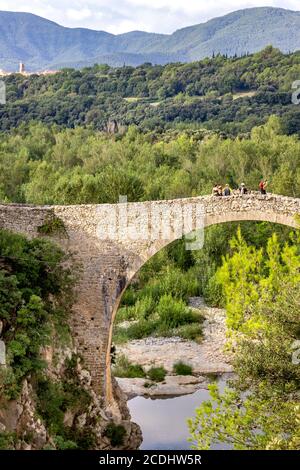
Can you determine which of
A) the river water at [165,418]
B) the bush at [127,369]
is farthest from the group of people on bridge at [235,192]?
the bush at [127,369]

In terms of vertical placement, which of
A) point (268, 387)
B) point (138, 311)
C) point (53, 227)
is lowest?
point (138, 311)

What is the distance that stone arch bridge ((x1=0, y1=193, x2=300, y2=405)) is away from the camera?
50.0 ft

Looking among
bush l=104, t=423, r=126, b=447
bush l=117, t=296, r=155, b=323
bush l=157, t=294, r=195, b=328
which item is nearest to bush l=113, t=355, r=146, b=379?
bush l=157, t=294, r=195, b=328

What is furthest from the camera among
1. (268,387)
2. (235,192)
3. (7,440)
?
(235,192)

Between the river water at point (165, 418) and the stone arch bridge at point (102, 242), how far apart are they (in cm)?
176

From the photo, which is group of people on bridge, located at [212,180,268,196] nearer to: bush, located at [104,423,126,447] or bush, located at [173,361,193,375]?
bush, located at [104,423,126,447]

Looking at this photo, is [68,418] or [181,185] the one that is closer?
[68,418]

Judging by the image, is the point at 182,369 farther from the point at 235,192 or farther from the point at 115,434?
the point at 235,192

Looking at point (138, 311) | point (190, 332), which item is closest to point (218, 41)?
point (138, 311)

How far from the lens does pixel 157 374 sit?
20.6 meters

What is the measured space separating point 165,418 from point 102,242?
5.42m

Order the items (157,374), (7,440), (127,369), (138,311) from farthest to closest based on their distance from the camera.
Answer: (138,311), (127,369), (157,374), (7,440)

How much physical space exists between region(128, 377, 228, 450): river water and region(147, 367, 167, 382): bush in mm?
1230

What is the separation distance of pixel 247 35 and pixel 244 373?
15536cm
